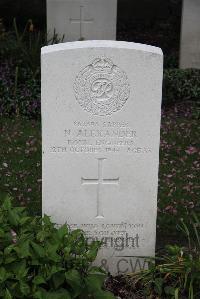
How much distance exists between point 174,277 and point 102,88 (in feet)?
4.29

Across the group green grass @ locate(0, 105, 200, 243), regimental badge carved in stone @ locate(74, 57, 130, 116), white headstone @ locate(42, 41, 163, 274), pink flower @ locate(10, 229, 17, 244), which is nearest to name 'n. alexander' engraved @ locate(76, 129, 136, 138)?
white headstone @ locate(42, 41, 163, 274)

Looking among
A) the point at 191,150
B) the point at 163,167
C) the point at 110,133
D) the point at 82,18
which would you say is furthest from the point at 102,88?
the point at 82,18

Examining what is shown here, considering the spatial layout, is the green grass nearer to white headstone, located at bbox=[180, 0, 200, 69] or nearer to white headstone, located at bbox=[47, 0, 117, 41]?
white headstone, located at bbox=[180, 0, 200, 69]

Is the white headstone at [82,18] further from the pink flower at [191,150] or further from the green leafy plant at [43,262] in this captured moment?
the green leafy plant at [43,262]

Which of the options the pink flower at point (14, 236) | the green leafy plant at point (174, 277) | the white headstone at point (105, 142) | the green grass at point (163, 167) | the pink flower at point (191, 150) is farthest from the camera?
the pink flower at point (191, 150)

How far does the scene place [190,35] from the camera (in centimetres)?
937

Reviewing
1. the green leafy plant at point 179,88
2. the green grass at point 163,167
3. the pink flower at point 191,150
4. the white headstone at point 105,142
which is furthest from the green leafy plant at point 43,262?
the green leafy plant at point 179,88

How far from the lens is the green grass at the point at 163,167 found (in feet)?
17.9

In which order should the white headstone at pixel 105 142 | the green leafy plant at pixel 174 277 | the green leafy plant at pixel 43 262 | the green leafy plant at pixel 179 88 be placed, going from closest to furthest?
the green leafy plant at pixel 43 262, the white headstone at pixel 105 142, the green leafy plant at pixel 174 277, the green leafy plant at pixel 179 88

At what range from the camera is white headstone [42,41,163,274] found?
3891mm

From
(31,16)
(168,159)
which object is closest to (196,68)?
(168,159)

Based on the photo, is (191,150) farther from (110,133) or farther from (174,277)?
(110,133)

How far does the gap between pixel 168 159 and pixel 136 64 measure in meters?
2.72

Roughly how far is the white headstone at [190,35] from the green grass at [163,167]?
187cm
